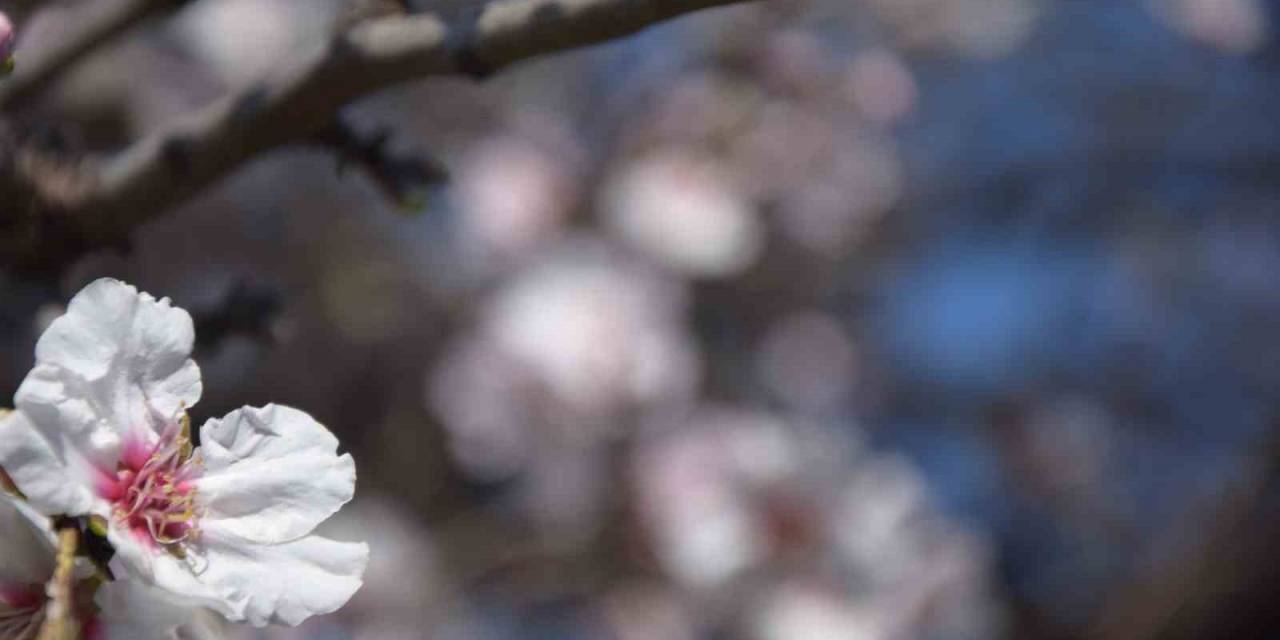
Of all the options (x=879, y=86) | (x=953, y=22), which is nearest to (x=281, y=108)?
(x=879, y=86)

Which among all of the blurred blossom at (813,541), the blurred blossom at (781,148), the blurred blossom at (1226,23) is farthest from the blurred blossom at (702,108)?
the blurred blossom at (1226,23)

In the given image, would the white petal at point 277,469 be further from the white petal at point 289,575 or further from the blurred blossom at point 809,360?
the blurred blossom at point 809,360

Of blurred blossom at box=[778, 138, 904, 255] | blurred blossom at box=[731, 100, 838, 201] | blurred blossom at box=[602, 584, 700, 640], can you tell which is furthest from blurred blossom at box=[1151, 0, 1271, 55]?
blurred blossom at box=[602, 584, 700, 640]

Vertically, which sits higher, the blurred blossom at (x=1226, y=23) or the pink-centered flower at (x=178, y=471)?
the blurred blossom at (x=1226, y=23)

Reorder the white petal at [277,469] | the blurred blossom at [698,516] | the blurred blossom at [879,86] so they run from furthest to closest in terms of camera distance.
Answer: the blurred blossom at [879,86], the blurred blossom at [698,516], the white petal at [277,469]

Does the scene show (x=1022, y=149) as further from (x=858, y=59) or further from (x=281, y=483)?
(x=281, y=483)

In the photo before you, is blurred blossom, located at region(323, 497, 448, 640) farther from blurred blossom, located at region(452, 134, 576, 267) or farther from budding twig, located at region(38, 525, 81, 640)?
budding twig, located at region(38, 525, 81, 640)

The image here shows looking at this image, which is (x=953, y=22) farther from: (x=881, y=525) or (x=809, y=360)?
(x=881, y=525)
